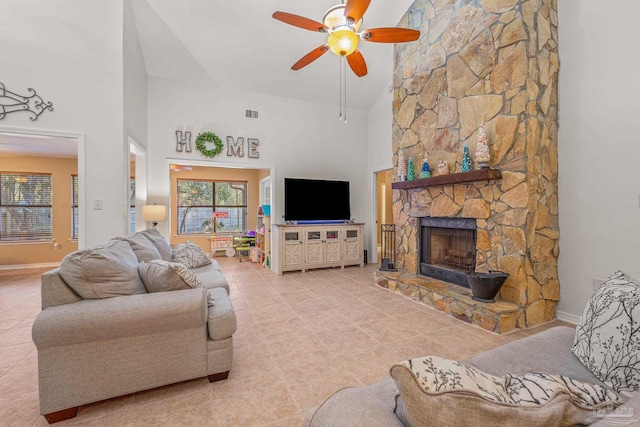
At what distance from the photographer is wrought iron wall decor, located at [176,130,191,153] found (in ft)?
16.2

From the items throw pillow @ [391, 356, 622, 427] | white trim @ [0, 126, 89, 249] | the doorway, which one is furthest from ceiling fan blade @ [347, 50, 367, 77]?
the doorway

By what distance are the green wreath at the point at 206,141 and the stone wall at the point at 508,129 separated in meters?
3.64

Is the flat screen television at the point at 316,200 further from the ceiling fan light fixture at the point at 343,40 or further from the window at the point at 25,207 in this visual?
the window at the point at 25,207

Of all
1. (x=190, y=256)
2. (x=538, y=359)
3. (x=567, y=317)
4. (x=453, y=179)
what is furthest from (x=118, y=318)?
(x=567, y=317)

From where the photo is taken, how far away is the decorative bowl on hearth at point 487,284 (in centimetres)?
291

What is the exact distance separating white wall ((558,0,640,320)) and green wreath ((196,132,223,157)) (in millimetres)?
4876

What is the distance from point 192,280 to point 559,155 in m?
3.85

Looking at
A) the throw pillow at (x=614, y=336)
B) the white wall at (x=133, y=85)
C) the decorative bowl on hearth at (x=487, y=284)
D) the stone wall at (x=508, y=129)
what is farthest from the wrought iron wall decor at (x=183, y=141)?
the throw pillow at (x=614, y=336)

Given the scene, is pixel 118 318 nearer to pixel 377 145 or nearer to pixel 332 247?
pixel 332 247

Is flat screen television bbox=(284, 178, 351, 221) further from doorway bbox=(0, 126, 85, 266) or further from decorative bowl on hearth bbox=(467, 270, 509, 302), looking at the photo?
doorway bbox=(0, 126, 85, 266)

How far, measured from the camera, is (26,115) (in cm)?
337

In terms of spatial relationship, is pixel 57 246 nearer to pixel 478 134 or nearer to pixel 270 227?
pixel 270 227

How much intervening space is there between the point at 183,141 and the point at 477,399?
5.39 metres

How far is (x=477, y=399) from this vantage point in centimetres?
61
